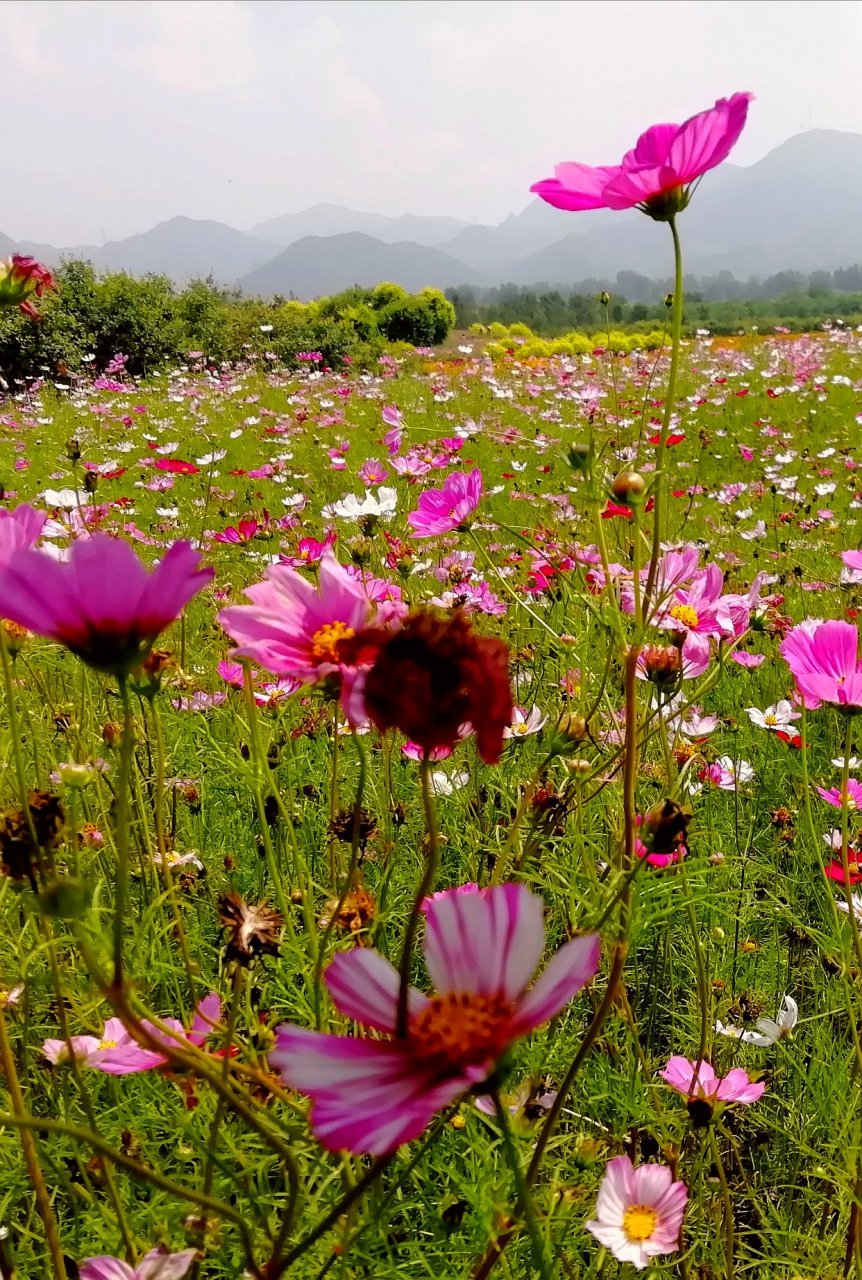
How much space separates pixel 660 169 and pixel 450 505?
0.40m

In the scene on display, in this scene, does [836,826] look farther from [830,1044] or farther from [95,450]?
[95,450]

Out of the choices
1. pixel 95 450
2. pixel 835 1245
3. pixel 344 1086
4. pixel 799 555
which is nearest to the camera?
pixel 344 1086

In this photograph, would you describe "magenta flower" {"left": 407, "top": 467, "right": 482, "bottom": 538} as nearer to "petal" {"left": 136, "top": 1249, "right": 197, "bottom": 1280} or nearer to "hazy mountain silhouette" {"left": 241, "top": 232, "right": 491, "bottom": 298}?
"petal" {"left": 136, "top": 1249, "right": 197, "bottom": 1280}

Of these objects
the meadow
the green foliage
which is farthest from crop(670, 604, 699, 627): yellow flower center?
the green foliage

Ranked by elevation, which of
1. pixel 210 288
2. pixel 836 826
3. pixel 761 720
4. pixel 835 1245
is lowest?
pixel 835 1245

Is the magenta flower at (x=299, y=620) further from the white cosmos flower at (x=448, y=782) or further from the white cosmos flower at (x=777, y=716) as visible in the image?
the white cosmos flower at (x=777, y=716)

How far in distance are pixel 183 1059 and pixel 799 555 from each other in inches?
95.3

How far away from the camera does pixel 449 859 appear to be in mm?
1160

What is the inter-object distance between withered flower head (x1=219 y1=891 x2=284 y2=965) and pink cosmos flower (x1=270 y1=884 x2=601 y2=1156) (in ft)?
0.47

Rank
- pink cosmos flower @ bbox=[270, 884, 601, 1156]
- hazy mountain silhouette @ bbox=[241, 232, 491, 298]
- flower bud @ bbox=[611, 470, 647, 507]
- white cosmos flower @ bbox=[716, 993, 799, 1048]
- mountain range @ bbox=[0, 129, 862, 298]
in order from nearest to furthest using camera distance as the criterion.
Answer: pink cosmos flower @ bbox=[270, 884, 601, 1156]
flower bud @ bbox=[611, 470, 647, 507]
white cosmos flower @ bbox=[716, 993, 799, 1048]
mountain range @ bbox=[0, 129, 862, 298]
hazy mountain silhouette @ bbox=[241, 232, 491, 298]

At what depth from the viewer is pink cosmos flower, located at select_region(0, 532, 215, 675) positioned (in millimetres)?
288

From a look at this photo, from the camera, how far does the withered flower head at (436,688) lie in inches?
10.0

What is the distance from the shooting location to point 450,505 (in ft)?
2.83

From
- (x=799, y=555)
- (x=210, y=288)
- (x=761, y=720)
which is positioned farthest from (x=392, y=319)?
(x=761, y=720)
